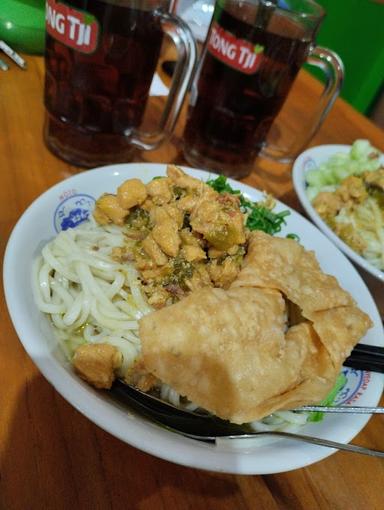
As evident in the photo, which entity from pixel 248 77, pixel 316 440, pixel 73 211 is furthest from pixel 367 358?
pixel 248 77

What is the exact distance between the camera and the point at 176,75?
5.35 feet

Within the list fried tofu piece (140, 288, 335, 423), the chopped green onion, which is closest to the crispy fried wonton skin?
fried tofu piece (140, 288, 335, 423)

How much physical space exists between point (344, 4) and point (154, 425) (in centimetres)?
585

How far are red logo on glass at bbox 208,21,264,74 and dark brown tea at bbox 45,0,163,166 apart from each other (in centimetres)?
30

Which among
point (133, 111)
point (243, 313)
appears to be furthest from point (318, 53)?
point (243, 313)

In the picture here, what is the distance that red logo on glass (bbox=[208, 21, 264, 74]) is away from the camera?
1.64 metres

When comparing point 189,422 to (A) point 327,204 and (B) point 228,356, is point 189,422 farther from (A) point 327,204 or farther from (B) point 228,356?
(A) point 327,204

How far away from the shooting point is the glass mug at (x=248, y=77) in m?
1.63

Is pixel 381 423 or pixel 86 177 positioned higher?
pixel 86 177

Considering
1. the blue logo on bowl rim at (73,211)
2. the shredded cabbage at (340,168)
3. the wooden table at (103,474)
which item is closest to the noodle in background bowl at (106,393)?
the blue logo on bowl rim at (73,211)

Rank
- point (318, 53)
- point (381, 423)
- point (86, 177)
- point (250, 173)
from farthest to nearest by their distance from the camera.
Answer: point (250, 173) < point (318, 53) < point (86, 177) < point (381, 423)

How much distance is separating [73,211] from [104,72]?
539 mm

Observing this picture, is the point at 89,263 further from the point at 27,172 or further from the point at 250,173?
the point at 250,173

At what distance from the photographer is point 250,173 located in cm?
222
